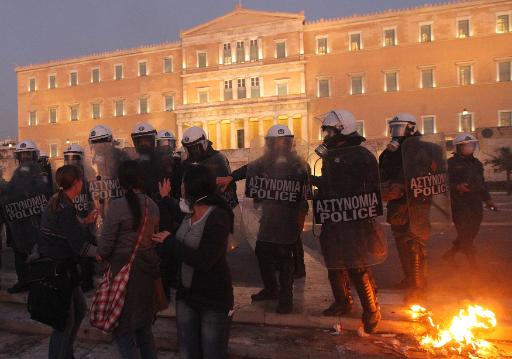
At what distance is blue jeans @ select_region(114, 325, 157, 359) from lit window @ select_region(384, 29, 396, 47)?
4223cm

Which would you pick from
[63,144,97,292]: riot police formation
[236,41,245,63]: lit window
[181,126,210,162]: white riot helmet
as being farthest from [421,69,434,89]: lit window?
[63,144,97,292]: riot police formation

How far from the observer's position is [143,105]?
1906 inches

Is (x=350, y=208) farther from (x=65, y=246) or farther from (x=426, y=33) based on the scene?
(x=426, y=33)

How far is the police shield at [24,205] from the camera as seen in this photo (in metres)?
5.65

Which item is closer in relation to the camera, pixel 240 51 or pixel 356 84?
pixel 356 84

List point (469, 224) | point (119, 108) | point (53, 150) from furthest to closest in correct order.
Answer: point (53, 150) → point (119, 108) → point (469, 224)

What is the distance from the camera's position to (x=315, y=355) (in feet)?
12.2

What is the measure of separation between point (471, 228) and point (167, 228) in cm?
425

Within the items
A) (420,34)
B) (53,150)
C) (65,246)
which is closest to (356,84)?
(420,34)

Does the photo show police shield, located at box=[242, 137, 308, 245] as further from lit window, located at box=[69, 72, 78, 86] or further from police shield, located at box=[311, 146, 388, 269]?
lit window, located at box=[69, 72, 78, 86]

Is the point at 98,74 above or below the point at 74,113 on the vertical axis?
above

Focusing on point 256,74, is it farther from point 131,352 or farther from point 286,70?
point 131,352

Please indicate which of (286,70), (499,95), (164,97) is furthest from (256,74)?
(499,95)

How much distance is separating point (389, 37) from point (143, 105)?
27.6 meters
